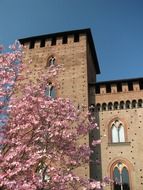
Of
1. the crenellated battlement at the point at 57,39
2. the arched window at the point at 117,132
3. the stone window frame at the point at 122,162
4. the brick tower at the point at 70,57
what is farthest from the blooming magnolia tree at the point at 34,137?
the crenellated battlement at the point at 57,39

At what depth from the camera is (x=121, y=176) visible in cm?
1711

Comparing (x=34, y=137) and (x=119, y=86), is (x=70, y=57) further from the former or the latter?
(x=34, y=137)

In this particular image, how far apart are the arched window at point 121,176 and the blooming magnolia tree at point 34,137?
282 inches

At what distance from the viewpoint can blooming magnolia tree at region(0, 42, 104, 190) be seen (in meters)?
8.22

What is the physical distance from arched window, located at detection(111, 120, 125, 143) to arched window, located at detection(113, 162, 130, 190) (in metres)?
1.39

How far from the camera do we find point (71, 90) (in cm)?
1991

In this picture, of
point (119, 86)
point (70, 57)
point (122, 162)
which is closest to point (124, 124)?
point (122, 162)

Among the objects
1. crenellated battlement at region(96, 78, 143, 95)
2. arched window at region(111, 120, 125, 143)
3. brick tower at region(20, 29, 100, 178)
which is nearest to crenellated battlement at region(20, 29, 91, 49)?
brick tower at region(20, 29, 100, 178)

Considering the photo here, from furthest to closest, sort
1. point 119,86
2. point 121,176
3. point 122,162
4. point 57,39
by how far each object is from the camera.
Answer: point 57,39 → point 119,86 → point 122,162 → point 121,176

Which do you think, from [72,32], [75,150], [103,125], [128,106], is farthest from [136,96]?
[75,150]

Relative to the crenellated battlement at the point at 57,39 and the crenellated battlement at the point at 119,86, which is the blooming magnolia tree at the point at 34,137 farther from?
the crenellated battlement at the point at 57,39

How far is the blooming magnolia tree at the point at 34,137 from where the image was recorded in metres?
8.22

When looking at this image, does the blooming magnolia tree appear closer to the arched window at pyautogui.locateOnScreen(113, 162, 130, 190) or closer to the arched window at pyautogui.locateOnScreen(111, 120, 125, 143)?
the arched window at pyautogui.locateOnScreen(113, 162, 130, 190)

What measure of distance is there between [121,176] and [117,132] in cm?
254
